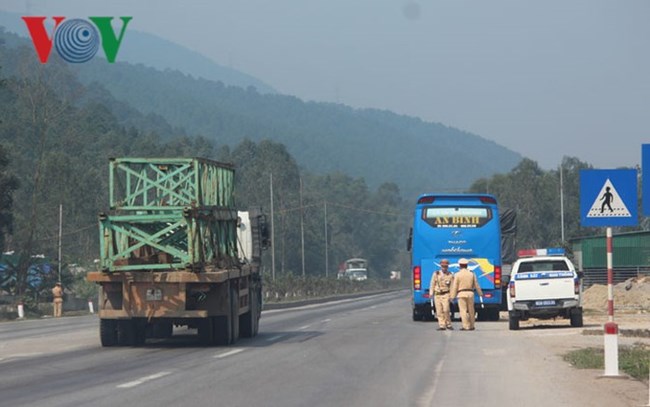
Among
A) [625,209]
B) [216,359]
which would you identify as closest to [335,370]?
[216,359]

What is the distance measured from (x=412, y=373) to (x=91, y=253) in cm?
8471

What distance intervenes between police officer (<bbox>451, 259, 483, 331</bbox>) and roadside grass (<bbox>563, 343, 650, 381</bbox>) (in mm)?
7998

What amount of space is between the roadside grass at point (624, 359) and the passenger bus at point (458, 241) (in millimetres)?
12434

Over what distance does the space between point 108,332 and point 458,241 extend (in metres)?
13.3

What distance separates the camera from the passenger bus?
114 feet

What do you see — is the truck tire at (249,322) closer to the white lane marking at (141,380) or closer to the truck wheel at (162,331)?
the truck wheel at (162,331)

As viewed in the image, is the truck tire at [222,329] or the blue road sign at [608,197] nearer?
the blue road sign at [608,197]

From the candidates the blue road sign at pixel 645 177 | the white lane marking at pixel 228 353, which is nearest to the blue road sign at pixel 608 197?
the blue road sign at pixel 645 177

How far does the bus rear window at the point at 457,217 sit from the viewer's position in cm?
3506

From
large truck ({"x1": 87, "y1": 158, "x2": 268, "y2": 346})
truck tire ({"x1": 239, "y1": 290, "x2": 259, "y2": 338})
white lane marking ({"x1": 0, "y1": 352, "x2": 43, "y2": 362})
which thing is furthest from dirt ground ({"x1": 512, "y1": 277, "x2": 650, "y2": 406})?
white lane marking ({"x1": 0, "y1": 352, "x2": 43, "y2": 362})

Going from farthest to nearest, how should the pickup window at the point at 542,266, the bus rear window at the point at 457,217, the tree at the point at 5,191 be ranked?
the tree at the point at 5,191
the bus rear window at the point at 457,217
the pickup window at the point at 542,266

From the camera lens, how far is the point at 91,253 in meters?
99.8

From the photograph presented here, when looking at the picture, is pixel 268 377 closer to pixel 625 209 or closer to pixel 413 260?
pixel 625 209

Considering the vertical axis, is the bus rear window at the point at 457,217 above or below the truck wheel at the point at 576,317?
above
